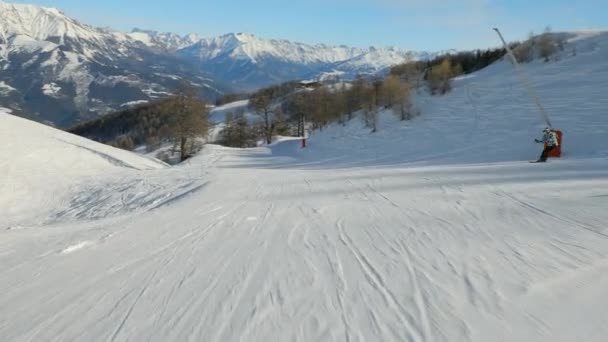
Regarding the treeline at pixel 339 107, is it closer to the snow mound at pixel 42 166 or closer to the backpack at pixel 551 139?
the backpack at pixel 551 139

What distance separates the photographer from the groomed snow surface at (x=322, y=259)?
401 centimetres

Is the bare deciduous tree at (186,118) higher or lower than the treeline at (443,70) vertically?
lower

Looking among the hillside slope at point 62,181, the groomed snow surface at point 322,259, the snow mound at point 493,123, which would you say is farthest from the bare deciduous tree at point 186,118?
the groomed snow surface at point 322,259

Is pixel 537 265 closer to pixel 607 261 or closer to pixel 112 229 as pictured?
pixel 607 261

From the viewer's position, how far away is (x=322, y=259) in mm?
5766

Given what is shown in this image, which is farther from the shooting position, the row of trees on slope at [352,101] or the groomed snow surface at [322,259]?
the row of trees on slope at [352,101]

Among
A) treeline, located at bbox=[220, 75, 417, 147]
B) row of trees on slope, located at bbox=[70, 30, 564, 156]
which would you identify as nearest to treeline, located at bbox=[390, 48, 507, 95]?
row of trees on slope, located at bbox=[70, 30, 564, 156]

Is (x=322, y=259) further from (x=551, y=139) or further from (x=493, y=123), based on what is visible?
(x=493, y=123)

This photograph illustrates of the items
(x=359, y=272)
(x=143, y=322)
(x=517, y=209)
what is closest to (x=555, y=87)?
(x=517, y=209)

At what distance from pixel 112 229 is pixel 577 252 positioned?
7814mm

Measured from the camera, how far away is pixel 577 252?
5.57 metres

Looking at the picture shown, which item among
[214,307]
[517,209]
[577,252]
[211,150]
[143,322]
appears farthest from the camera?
[211,150]

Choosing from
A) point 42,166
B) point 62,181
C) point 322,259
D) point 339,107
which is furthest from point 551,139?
point 339,107

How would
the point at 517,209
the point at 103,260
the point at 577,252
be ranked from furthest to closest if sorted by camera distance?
1. the point at 517,209
2. the point at 103,260
3. the point at 577,252
